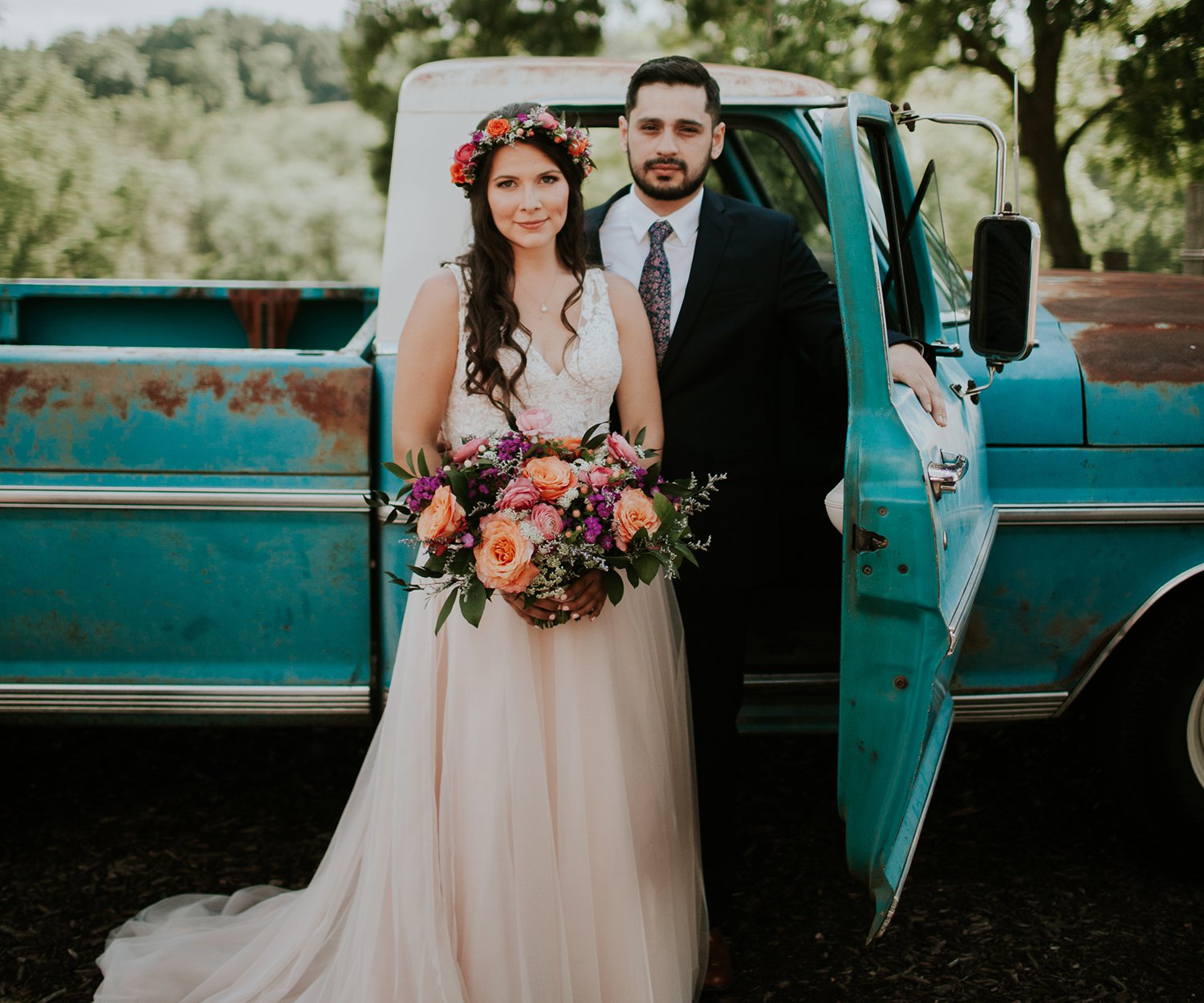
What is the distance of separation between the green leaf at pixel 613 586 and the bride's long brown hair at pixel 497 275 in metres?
0.43

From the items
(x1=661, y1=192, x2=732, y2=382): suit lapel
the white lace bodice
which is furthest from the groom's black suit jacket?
the white lace bodice

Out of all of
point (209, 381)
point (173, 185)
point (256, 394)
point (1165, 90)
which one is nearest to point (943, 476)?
point (256, 394)

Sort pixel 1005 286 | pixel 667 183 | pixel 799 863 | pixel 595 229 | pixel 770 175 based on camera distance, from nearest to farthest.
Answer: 1. pixel 1005 286
2. pixel 667 183
3. pixel 595 229
4. pixel 799 863
5. pixel 770 175

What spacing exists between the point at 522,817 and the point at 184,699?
3.65ft

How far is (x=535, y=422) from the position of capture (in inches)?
89.0

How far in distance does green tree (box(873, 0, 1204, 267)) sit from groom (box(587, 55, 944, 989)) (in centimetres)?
491

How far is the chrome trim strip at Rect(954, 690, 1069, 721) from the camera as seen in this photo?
304cm

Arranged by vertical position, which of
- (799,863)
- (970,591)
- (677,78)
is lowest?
(799,863)

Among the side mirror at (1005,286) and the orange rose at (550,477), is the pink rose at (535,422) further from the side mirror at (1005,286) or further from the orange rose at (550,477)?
the side mirror at (1005,286)

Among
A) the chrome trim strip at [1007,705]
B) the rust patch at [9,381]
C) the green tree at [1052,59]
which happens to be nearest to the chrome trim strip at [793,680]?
the chrome trim strip at [1007,705]

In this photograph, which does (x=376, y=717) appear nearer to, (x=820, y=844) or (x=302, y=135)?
(x=820, y=844)

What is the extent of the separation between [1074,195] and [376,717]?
8327 millimetres

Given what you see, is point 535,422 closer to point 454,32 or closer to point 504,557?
point 504,557

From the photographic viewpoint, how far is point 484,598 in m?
2.16
